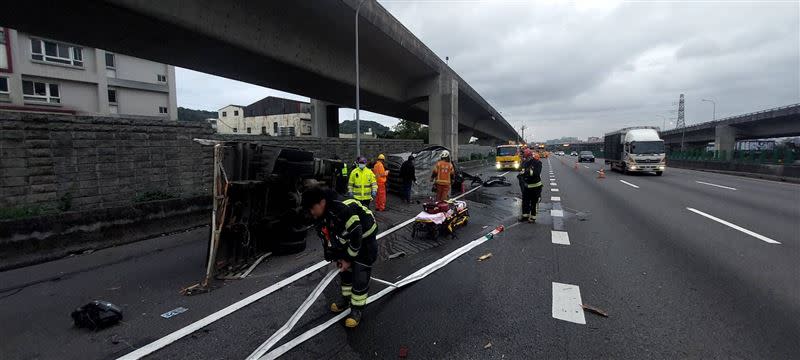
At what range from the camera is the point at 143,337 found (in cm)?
358

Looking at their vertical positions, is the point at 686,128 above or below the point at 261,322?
above

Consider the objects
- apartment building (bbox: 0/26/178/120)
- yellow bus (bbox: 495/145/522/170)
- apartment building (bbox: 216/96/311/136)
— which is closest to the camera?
apartment building (bbox: 0/26/178/120)

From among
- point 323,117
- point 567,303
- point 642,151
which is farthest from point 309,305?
point 323,117

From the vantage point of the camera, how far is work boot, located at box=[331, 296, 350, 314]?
159 inches

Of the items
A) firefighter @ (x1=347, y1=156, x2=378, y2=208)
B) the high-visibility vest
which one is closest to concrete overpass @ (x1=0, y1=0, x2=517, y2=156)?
the high-visibility vest

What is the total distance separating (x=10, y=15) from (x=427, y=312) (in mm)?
11046

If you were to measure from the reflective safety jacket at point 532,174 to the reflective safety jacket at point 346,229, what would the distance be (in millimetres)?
5778

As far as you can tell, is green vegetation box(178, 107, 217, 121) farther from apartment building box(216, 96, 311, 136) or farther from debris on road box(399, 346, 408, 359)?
debris on road box(399, 346, 408, 359)

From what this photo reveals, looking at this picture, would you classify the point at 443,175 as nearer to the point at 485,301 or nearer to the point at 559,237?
the point at 559,237

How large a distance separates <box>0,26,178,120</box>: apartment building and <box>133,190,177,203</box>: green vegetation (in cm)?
2188

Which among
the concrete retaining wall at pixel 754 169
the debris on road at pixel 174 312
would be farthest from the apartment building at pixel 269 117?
the debris on road at pixel 174 312

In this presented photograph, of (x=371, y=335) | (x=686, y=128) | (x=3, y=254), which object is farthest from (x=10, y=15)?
(x=686, y=128)

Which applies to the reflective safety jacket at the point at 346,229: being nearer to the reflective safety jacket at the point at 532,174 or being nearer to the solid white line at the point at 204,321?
the solid white line at the point at 204,321

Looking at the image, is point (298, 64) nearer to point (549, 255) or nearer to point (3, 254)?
point (3, 254)
